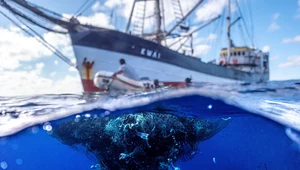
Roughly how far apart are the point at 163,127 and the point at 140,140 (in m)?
0.77

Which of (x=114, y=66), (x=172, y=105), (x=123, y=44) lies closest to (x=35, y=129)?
(x=172, y=105)

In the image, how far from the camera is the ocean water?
585 cm

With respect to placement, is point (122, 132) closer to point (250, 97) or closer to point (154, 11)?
point (250, 97)

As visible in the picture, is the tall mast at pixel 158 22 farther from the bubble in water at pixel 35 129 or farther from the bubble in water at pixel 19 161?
the bubble in water at pixel 35 129

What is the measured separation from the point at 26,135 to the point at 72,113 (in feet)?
10.1

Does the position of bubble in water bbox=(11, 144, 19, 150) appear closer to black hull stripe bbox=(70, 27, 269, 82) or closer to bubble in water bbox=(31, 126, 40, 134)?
bubble in water bbox=(31, 126, 40, 134)

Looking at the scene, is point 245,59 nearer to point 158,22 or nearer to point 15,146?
point 158,22

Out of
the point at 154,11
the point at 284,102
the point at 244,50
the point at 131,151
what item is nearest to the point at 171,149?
the point at 131,151

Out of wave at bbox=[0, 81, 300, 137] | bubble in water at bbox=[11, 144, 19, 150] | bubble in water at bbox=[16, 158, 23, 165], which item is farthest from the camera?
bubble in water at bbox=[16, 158, 23, 165]

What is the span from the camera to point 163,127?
6121 mm

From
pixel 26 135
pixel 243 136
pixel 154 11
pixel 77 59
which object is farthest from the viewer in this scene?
pixel 154 11

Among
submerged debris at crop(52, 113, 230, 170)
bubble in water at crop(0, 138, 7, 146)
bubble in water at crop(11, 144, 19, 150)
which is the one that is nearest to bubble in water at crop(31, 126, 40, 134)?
bubble in water at crop(0, 138, 7, 146)

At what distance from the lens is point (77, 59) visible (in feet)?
65.9

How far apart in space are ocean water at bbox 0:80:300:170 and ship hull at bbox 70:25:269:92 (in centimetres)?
981
